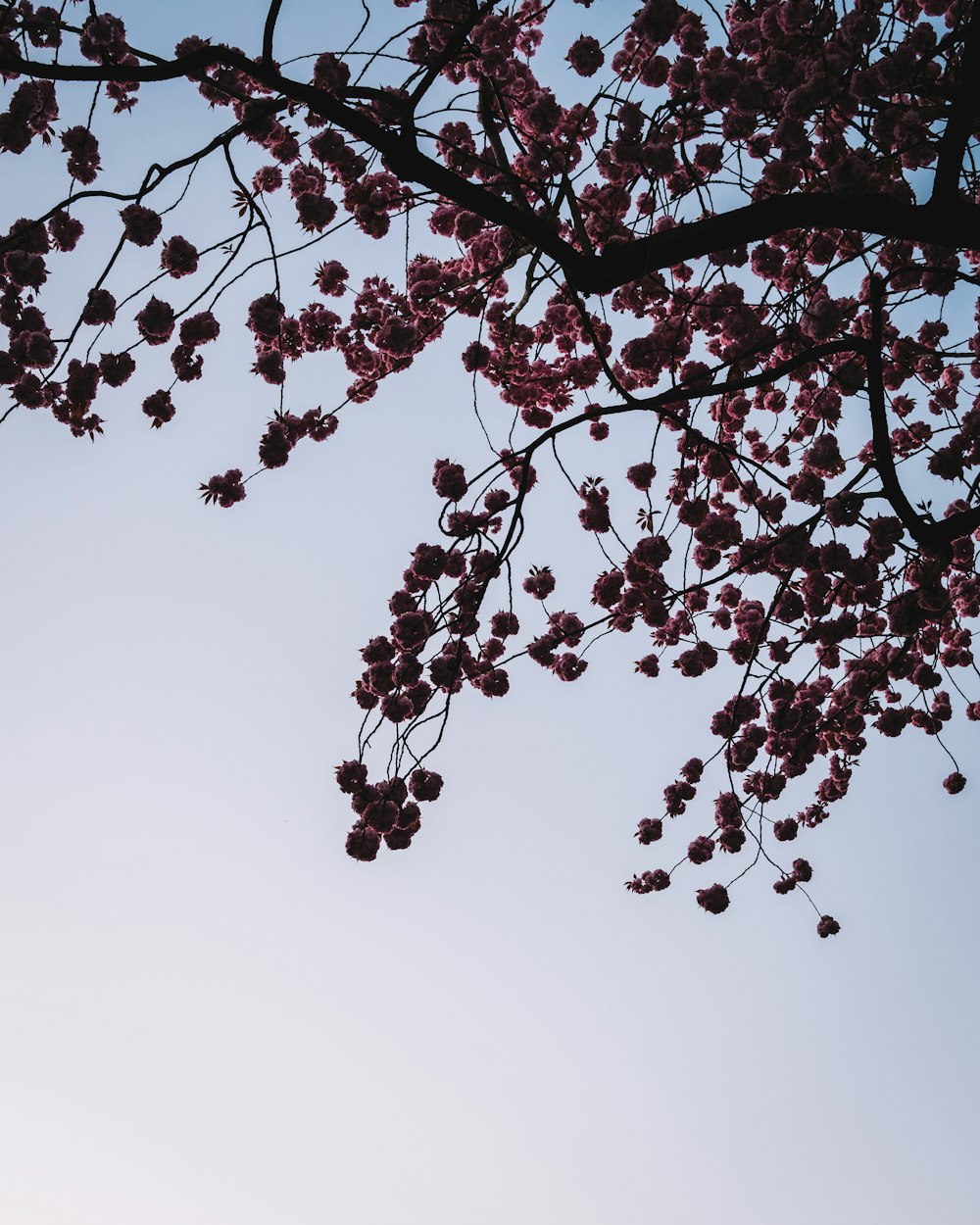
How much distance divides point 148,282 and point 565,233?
3.15 m

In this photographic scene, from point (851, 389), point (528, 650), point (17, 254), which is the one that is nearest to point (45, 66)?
point (17, 254)

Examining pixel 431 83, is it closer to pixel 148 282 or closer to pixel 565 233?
pixel 148 282

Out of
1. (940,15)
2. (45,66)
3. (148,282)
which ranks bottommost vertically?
(45,66)

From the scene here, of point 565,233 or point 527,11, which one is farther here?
point 527,11

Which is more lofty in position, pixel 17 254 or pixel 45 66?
pixel 17 254

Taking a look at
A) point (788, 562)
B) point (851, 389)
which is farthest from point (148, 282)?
point (851, 389)

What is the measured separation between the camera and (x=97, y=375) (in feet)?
17.6

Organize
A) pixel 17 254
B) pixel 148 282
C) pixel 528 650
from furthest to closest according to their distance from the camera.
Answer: pixel 528 650 < pixel 17 254 < pixel 148 282

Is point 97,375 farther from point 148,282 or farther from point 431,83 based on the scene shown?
point 431,83

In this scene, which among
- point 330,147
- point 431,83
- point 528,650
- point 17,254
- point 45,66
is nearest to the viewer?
point 45,66

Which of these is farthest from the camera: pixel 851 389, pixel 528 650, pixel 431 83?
pixel 528 650

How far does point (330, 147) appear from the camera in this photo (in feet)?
17.5

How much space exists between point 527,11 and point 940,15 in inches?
125

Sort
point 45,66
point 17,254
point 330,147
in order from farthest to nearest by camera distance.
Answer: point 330,147, point 17,254, point 45,66
